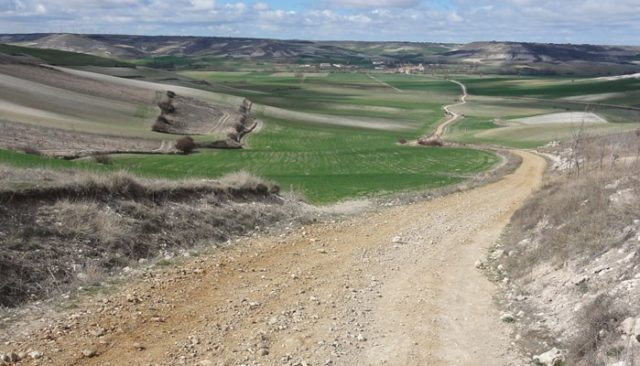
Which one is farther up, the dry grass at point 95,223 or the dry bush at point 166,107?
the dry grass at point 95,223

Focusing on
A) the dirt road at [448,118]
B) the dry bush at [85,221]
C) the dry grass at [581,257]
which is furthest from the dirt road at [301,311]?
the dirt road at [448,118]

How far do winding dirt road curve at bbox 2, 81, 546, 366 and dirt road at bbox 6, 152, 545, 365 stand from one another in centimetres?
3

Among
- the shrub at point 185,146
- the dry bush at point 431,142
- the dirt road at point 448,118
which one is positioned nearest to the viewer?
the shrub at point 185,146

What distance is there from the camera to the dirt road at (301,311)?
484 inches

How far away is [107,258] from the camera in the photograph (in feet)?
55.1

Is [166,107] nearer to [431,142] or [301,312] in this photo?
[431,142]

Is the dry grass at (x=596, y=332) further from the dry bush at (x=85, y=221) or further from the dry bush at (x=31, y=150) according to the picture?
the dry bush at (x=31, y=150)

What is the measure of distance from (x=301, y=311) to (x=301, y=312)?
0.06 meters

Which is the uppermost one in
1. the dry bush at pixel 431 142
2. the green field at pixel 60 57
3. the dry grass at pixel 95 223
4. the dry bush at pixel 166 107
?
the green field at pixel 60 57

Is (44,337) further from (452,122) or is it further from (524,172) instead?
(452,122)

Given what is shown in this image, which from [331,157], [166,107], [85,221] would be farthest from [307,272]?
[166,107]

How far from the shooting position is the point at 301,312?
1477 centimetres

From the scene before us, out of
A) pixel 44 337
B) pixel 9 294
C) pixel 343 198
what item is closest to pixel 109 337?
pixel 44 337

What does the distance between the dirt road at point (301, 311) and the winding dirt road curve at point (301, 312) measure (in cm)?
3
